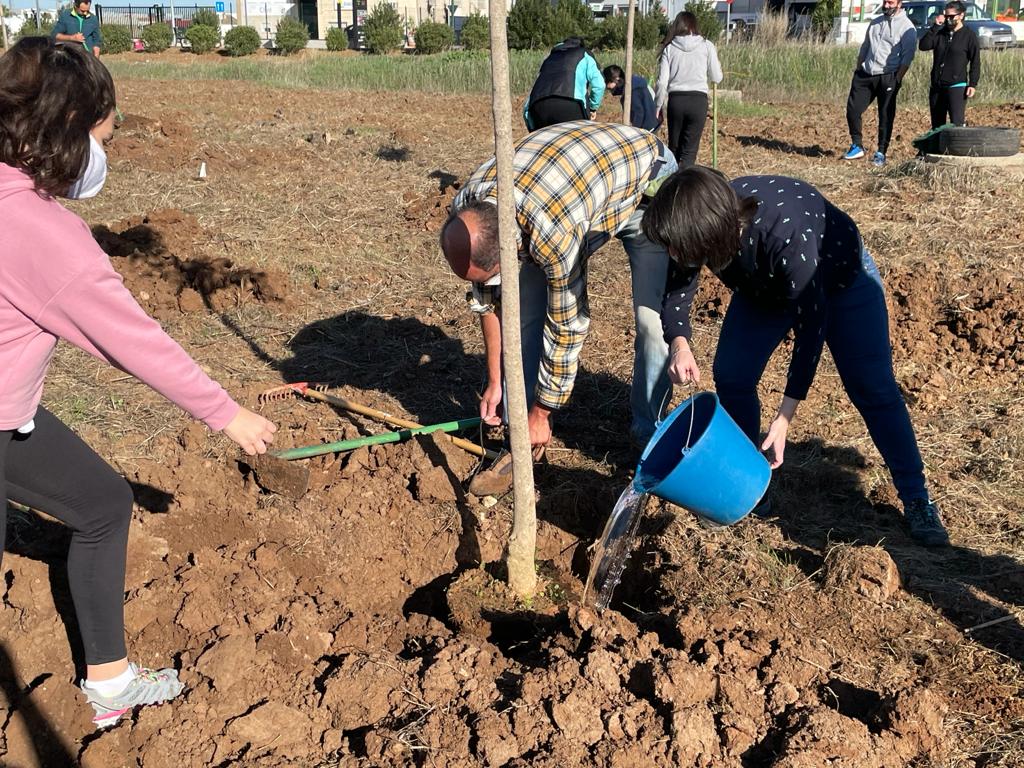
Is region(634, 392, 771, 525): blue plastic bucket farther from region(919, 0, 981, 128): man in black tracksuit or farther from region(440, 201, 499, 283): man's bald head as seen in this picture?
region(919, 0, 981, 128): man in black tracksuit

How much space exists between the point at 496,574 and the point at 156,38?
1747 inches

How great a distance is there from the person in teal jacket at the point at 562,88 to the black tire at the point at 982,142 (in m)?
3.37

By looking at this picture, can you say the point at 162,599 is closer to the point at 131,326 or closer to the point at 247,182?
the point at 131,326

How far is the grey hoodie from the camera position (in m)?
9.16

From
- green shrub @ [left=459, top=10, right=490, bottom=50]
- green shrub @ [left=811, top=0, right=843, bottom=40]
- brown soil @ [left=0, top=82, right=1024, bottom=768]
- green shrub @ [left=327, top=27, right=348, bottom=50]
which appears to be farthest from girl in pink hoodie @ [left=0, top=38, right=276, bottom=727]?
green shrub @ [left=327, top=27, right=348, bottom=50]

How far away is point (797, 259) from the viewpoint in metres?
3.08

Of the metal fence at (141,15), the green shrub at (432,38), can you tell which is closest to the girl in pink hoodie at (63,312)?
the green shrub at (432,38)

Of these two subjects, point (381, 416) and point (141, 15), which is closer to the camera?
point (381, 416)

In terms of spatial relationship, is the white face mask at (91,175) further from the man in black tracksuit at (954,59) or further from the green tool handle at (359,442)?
the man in black tracksuit at (954,59)

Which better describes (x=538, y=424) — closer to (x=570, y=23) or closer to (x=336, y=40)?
(x=570, y=23)

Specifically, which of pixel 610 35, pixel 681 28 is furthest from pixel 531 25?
pixel 681 28

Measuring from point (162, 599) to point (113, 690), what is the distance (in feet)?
1.92

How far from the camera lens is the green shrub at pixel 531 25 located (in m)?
30.4

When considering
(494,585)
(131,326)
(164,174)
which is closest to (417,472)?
(494,585)
